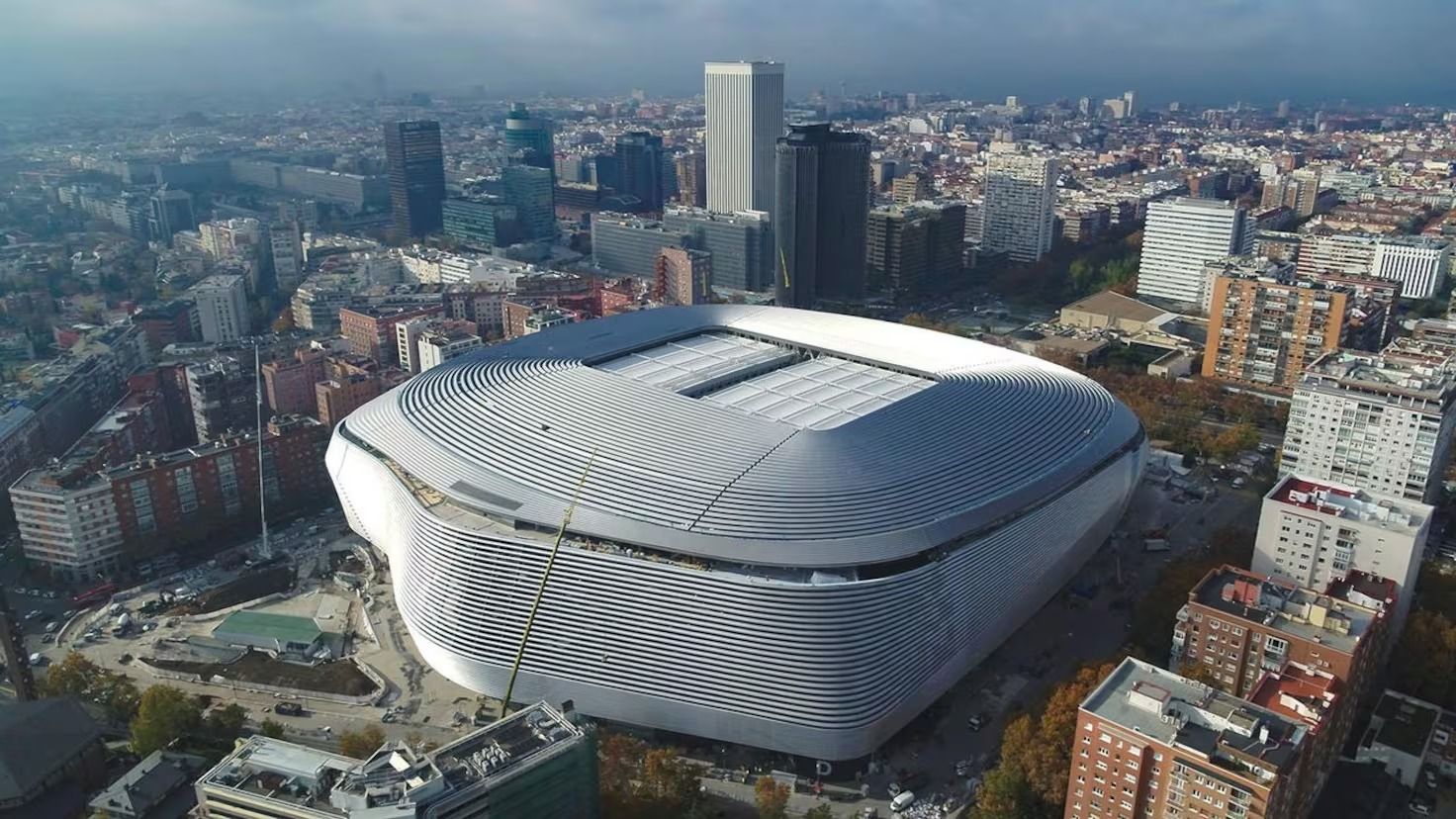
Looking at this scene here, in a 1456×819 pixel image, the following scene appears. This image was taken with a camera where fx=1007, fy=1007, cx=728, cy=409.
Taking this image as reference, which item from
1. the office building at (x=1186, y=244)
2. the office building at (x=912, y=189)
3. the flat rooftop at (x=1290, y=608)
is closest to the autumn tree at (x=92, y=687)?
the flat rooftop at (x=1290, y=608)

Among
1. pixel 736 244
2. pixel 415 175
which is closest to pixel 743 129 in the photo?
pixel 736 244

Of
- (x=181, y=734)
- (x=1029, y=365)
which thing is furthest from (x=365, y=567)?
(x=1029, y=365)

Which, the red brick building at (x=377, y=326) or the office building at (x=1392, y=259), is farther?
the office building at (x=1392, y=259)

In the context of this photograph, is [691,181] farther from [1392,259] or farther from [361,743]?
[361,743]

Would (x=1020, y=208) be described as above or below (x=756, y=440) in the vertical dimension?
below

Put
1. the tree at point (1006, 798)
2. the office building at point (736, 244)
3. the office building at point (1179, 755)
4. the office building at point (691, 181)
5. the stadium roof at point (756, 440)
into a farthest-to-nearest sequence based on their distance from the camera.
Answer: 1. the office building at point (691, 181)
2. the office building at point (736, 244)
3. the stadium roof at point (756, 440)
4. the tree at point (1006, 798)
5. the office building at point (1179, 755)

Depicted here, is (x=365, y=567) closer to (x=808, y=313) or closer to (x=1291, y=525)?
(x=808, y=313)

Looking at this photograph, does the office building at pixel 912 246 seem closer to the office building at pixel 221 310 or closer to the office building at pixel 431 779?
the office building at pixel 221 310
